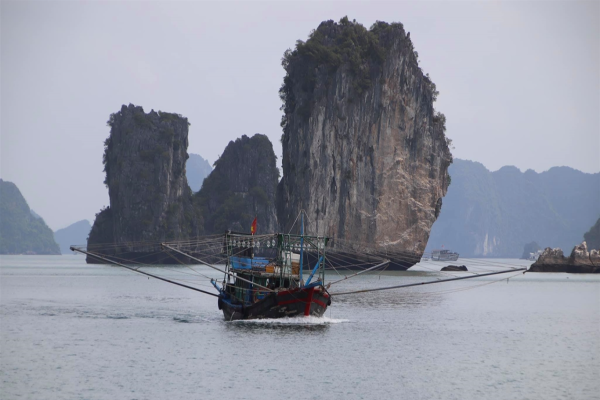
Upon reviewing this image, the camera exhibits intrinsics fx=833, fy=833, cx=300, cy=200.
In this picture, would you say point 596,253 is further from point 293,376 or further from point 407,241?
point 293,376

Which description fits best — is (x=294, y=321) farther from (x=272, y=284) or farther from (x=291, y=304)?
(x=272, y=284)

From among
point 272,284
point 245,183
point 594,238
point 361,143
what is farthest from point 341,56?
point 245,183

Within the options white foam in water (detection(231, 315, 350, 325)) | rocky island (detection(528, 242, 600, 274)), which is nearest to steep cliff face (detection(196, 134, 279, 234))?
rocky island (detection(528, 242, 600, 274))

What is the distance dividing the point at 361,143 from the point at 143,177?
2124 inches

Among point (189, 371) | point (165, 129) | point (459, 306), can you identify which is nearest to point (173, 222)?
point (165, 129)

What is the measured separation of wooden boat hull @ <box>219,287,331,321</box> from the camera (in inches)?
1576

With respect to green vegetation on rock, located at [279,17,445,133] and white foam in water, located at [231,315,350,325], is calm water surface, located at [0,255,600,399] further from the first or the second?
green vegetation on rock, located at [279,17,445,133]

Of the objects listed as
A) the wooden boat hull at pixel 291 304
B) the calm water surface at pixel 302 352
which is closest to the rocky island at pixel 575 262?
the calm water surface at pixel 302 352

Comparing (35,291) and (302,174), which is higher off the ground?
(302,174)

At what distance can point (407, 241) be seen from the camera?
108 metres

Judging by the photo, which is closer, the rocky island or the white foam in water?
the white foam in water

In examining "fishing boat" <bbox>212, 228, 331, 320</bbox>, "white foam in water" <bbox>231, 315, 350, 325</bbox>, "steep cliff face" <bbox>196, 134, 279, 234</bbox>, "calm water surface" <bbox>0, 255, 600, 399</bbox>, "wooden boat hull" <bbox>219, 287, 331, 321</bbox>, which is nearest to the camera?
"calm water surface" <bbox>0, 255, 600, 399</bbox>

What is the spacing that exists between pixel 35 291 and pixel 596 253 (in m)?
74.0

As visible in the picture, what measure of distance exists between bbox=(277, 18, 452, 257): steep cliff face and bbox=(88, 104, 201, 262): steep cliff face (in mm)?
45828
